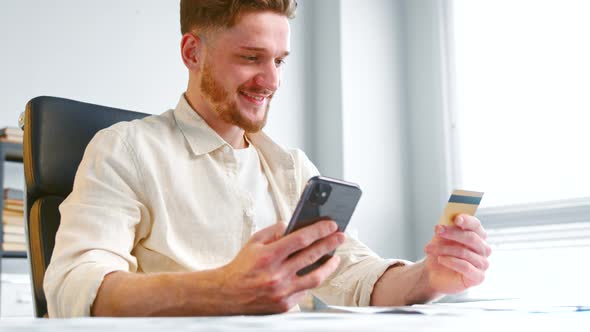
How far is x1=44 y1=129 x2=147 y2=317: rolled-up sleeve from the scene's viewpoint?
958 millimetres

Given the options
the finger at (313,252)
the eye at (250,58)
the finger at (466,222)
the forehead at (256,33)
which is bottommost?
the finger at (466,222)

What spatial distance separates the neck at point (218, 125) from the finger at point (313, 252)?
0.67 metres

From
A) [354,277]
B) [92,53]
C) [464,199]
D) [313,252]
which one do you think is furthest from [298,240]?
[92,53]

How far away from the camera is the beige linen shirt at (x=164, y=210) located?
3.32ft

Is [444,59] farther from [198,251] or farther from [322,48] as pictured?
[198,251]

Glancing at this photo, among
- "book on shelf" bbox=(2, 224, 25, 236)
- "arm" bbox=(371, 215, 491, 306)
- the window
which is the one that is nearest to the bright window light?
the window

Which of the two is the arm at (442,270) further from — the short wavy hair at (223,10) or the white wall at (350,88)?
the white wall at (350,88)

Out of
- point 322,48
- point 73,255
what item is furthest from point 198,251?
point 322,48

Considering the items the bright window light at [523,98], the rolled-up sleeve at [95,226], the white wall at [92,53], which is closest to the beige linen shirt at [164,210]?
the rolled-up sleeve at [95,226]

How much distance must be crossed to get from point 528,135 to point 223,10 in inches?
82.5

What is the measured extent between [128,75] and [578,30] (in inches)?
82.3

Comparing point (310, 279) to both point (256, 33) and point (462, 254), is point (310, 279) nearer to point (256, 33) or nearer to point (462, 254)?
point (462, 254)

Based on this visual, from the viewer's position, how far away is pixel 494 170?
10.5ft

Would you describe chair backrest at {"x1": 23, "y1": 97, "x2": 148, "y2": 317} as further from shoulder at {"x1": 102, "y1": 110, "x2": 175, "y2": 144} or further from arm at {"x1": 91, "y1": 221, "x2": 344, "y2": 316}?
arm at {"x1": 91, "y1": 221, "x2": 344, "y2": 316}
